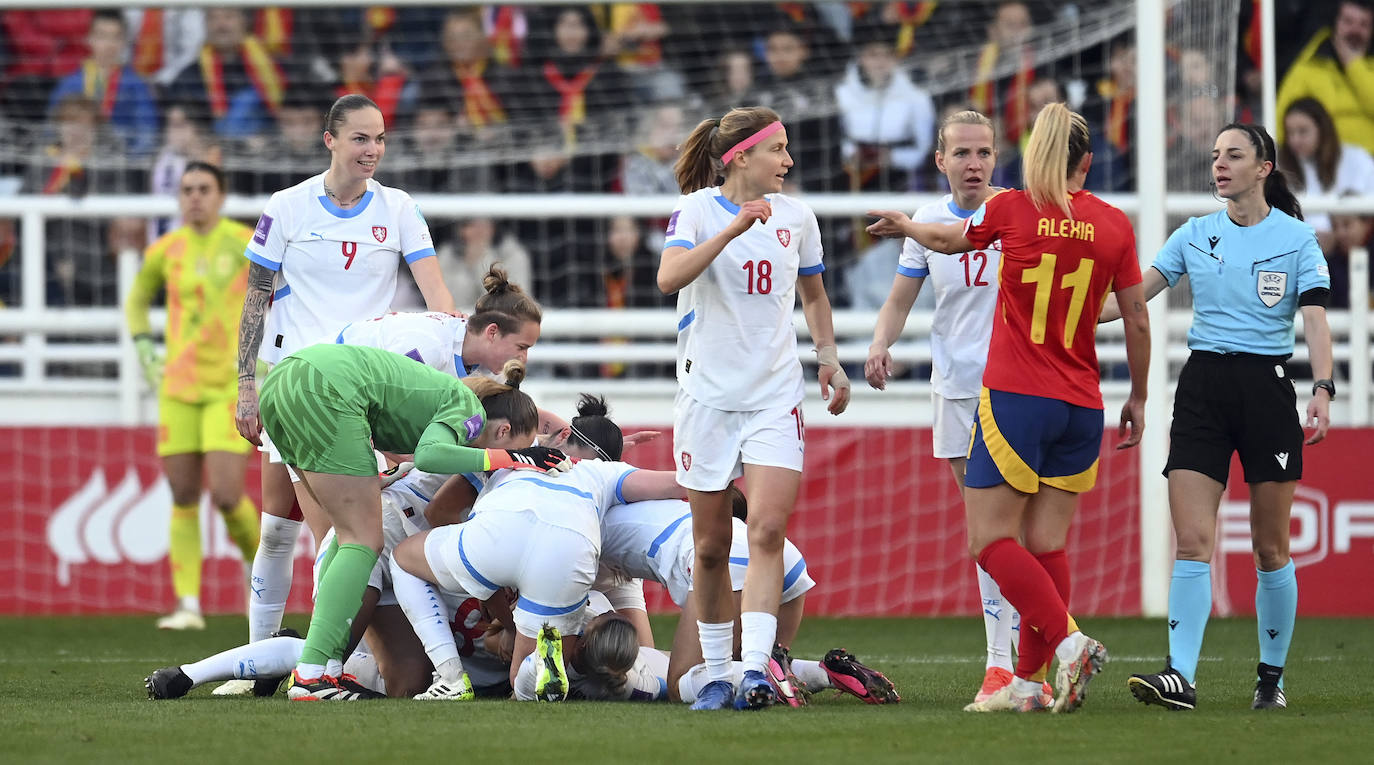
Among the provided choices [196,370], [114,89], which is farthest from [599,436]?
[114,89]

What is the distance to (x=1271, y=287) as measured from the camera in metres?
5.49

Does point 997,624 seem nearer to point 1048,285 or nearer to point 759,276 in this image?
point 1048,285

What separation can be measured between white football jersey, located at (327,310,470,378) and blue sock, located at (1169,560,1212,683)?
8.28 feet

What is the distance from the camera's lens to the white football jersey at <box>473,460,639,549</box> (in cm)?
562

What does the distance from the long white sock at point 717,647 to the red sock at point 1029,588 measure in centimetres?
82

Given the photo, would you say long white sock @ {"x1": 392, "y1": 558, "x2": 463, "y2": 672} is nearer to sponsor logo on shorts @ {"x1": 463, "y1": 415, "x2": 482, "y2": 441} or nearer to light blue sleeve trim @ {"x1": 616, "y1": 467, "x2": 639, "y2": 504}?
sponsor logo on shorts @ {"x1": 463, "y1": 415, "x2": 482, "y2": 441}

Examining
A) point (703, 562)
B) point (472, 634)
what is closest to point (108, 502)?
point (472, 634)

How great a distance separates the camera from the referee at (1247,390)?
5.45 m

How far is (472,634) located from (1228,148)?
3.00m

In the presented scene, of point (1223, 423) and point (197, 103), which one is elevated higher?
point (197, 103)

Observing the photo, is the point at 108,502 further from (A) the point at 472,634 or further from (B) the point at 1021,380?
(B) the point at 1021,380

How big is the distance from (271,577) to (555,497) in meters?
1.43

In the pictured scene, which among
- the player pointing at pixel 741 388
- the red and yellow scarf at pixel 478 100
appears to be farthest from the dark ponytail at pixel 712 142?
the red and yellow scarf at pixel 478 100

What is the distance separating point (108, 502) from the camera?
9836 mm
